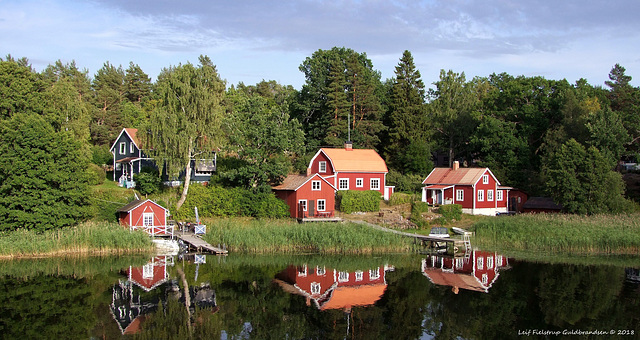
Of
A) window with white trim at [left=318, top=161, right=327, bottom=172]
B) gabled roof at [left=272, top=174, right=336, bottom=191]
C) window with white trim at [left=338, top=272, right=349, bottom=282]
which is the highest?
window with white trim at [left=318, top=161, right=327, bottom=172]

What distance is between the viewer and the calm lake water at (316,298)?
63.8 ft

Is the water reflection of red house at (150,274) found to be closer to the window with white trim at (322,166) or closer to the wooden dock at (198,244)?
the wooden dock at (198,244)

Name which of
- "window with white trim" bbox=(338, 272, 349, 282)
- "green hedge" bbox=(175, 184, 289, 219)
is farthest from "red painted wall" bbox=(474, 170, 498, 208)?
"window with white trim" bbox=(338, 272, 349, 282)

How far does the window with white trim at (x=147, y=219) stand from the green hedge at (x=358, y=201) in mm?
15819

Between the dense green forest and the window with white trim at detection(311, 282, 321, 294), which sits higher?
the dense green forest

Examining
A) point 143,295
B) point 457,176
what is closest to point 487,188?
point 457,176

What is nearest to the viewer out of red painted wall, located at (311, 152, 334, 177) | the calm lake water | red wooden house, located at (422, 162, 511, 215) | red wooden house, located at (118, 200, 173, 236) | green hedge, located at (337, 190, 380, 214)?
the calm lake water

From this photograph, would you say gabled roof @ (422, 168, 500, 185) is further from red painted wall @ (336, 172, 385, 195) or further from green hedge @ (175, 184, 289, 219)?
green hedge @ (175, 184, 289, 219)

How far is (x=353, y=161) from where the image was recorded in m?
49.8

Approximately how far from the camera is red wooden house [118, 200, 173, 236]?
35.8 metres

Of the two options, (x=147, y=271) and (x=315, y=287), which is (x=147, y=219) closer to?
(x=147, y=271)

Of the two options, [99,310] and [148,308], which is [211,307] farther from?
[99,310]

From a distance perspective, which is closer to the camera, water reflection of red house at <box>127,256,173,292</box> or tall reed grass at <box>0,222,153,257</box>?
water reflection of red house at <box>127,256,173,292</box>

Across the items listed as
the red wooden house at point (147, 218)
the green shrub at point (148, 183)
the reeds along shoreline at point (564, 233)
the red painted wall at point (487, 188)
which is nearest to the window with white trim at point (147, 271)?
the red wooden house at point (147, 218)
